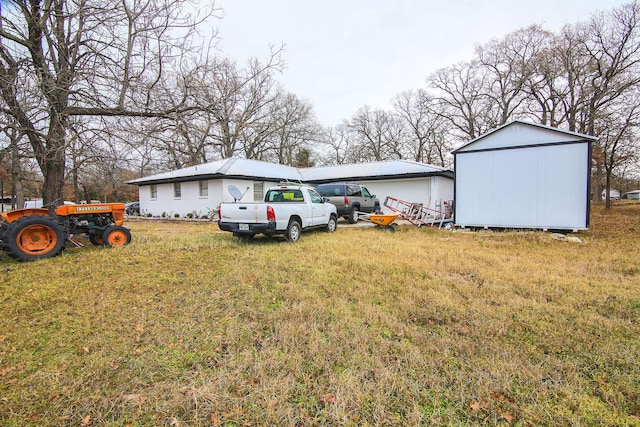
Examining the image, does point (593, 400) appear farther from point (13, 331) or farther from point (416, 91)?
point (416, 91)

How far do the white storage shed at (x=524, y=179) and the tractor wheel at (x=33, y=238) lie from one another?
13067 millimetres

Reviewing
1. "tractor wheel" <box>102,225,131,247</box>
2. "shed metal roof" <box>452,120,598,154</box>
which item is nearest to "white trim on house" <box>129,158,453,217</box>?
"shed metal roof" <box>452,120,598,154</box>

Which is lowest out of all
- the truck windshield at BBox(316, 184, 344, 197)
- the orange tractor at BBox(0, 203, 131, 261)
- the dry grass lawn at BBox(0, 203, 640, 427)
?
the dry grass lawn at BBox(0, 203, 640, 427)

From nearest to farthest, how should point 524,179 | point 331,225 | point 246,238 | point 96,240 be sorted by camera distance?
point 96,240
point 246,238
point 524,179
point 331,225

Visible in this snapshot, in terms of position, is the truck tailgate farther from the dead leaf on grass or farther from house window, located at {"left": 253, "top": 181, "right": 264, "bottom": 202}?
house window, located at {"left": 253, "top": 181, "right": 264, "bottom": 202}

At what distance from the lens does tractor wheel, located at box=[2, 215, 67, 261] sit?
6000 millimetres

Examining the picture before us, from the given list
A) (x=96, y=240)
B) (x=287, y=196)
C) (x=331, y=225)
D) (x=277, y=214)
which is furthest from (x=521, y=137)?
(x=96, y=240)

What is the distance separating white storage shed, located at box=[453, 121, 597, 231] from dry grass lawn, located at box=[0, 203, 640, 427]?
4.95 meters

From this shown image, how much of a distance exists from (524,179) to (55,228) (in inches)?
566

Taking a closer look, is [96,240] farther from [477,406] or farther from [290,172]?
[290,172]

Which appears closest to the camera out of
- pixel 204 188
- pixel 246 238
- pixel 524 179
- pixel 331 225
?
pixel 246 238

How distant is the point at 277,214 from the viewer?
8.39 metres

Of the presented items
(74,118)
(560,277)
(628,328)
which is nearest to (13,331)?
(74,118)

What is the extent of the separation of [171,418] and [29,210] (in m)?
7.53
